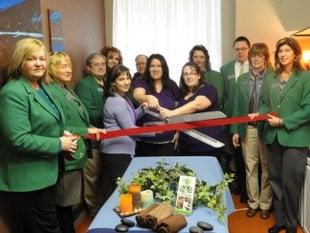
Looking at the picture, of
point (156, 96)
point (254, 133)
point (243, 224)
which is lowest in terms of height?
point (243, 224)

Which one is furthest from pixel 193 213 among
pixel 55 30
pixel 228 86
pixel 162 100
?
pixel 228 86

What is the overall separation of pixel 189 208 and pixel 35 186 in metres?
0.82

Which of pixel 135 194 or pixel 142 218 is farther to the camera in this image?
pixel 135 194

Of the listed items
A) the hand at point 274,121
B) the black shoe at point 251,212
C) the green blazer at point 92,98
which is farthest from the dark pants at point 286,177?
the green blazer at point 92,98

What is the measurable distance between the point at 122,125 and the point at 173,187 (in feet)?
3.09

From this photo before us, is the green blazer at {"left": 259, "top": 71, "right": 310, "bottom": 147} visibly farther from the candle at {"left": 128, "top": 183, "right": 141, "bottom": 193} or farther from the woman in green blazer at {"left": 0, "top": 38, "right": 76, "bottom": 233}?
the woman in green blazer at {"left": 0, "top": 38, "right": 76, "bottom": 233}

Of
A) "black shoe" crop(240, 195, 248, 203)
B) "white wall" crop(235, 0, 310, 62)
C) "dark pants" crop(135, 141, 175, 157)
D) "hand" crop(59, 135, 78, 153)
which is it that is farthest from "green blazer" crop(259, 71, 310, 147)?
"white wall" crop(235, 0, 310, 62)

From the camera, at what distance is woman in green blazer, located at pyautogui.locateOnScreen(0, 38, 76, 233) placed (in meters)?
1.94

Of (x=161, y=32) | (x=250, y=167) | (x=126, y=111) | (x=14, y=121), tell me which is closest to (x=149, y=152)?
(x=126, y=111)

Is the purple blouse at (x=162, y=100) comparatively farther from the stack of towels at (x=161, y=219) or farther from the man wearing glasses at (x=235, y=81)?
the stack of towels at (x=161, y=219)

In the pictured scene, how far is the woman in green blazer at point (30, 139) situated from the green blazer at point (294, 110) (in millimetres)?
1574

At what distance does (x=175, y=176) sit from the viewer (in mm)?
2172

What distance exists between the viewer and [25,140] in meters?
1.93

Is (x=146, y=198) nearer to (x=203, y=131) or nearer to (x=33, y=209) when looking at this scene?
(x=33, y=209)
